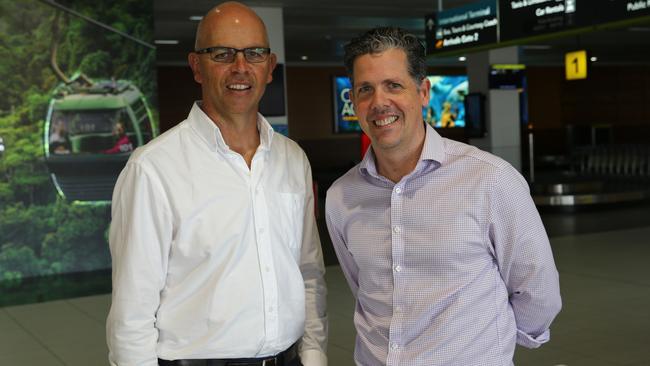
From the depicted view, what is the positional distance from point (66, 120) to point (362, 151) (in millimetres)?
4447

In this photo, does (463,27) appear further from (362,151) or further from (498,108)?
(498,108)

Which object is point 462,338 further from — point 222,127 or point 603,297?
point 603,297

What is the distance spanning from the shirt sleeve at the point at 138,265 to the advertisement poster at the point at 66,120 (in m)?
7.61

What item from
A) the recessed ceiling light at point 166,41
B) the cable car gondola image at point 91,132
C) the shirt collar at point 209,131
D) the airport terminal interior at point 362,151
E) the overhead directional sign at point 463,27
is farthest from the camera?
the recessed ceiling light at point 166,41

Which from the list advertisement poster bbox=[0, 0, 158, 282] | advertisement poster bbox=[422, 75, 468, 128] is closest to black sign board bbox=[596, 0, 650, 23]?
advertisement poster bbox=[0, 0, 158, 282]

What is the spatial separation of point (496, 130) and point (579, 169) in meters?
4.08

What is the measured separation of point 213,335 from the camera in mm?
2133

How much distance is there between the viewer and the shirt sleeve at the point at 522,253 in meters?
2.03

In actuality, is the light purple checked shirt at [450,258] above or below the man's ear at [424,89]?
below

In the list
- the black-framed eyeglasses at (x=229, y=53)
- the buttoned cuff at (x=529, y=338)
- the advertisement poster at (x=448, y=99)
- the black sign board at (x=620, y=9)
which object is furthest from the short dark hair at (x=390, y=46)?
the advertisement poster at (x=448, y=99)

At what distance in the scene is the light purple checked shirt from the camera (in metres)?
2.03

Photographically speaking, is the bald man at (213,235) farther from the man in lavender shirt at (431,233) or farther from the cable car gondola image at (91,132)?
the cable car gondola image at (91,132)

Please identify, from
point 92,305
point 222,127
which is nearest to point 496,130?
point 92,305

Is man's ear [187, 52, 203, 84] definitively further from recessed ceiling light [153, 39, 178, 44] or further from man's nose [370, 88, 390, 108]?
recessed ceiling light [153, 39, 178, 44]
